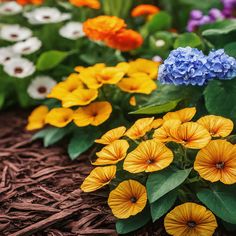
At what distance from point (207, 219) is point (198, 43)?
3.04 ft

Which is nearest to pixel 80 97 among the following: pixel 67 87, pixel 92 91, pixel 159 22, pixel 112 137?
pixel 92 91

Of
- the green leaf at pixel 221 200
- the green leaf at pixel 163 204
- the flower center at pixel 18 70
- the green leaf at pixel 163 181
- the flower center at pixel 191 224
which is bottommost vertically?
the flower center at pixel 18 70

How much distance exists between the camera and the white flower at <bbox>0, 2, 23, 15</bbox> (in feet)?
9.67

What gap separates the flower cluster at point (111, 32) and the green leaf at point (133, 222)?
97 centimetres

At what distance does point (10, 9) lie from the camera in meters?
3.00

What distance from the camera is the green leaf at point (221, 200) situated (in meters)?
1.59

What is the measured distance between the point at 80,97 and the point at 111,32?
38 cm

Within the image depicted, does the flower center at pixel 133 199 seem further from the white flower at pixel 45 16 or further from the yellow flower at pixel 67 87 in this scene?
the white flower at pixel 45 16

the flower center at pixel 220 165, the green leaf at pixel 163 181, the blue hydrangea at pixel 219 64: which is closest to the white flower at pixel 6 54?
the blue hydrangea at pixel 219 64

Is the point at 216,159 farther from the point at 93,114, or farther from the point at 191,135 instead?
the point at 93,114

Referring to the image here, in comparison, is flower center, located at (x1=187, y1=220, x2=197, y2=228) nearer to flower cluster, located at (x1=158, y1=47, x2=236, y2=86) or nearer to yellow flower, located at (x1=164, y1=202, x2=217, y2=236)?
yellow flower, located at (x1=164, y1=202, x2=217, y2=236)

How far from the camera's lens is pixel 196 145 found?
65.1 inches

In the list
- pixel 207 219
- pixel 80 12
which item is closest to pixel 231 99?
pixel 207 219

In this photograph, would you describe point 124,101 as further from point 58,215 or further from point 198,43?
point 58,215
